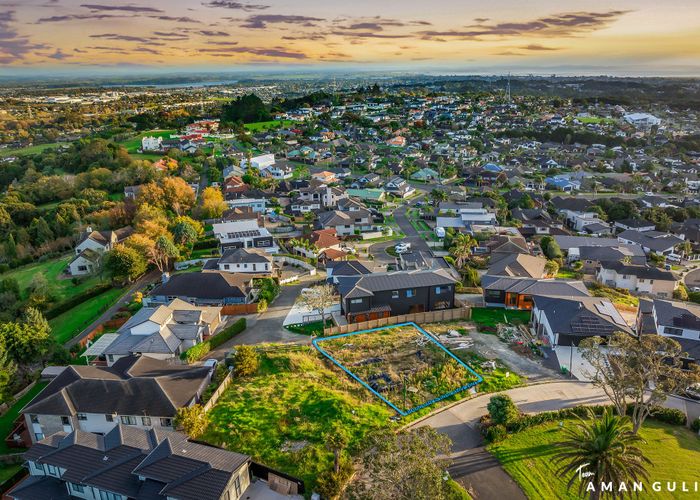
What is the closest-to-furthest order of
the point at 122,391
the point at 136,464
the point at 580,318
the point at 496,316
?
the point at 136,464 < the point at 122,391 < the point at 580,318 < the point at 496,316

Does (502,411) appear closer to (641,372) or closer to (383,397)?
(383,397)

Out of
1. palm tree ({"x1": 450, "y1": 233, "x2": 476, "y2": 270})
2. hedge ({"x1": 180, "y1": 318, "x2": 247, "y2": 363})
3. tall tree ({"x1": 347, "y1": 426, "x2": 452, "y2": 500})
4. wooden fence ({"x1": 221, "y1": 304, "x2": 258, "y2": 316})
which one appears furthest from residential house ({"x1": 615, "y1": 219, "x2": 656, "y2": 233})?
tall tree ({"x1": 347, "y1": 426, "x2": 452, "y2": 500})

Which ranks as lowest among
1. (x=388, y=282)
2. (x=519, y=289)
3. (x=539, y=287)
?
(x=519, y=289)

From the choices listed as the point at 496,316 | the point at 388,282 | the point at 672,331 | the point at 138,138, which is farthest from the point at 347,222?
the point at 138,138

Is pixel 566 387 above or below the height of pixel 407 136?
below

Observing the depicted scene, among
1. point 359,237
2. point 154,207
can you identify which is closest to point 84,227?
point 154,207

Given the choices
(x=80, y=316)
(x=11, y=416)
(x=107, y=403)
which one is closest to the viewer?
(x=107, y=403)

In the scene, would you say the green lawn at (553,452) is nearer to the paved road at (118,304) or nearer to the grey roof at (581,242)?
the paved road at (118,304)

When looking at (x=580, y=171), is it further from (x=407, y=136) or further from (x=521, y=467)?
(x=521, y=467)
